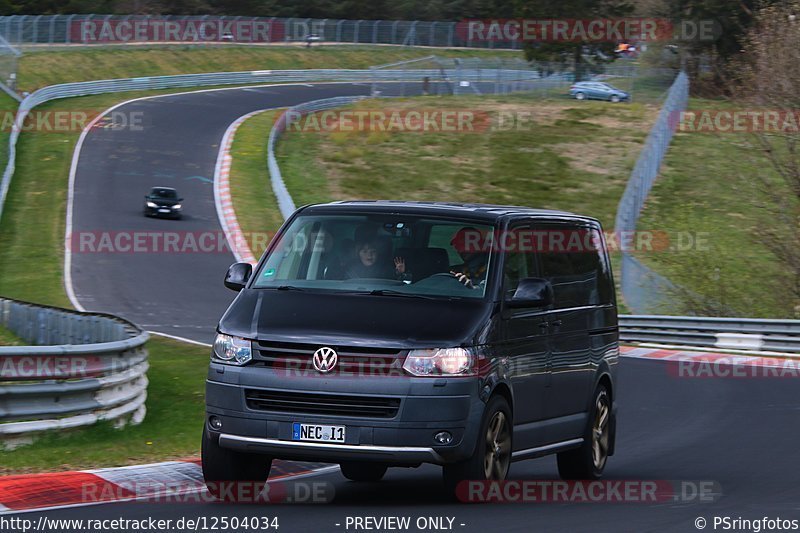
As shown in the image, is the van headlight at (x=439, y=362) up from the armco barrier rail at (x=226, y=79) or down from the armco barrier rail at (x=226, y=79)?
up

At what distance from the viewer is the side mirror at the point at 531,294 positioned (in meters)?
8.98

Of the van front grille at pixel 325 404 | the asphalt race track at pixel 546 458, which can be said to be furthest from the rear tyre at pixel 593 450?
the van front grille at pixel 325 404

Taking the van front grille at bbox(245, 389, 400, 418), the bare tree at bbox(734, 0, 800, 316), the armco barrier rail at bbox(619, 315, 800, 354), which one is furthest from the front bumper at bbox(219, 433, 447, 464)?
the bare tree at bbox(734, 0, 800, 316)

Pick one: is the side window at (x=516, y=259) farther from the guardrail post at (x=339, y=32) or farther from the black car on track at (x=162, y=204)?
the guardrail post at (x=339, y=32)

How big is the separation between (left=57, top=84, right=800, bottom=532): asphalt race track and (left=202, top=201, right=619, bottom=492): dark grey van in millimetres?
413

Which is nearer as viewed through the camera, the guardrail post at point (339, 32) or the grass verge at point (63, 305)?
the grass verge at point (63, 305)

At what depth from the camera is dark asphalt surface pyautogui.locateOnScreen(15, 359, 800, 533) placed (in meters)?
8.18

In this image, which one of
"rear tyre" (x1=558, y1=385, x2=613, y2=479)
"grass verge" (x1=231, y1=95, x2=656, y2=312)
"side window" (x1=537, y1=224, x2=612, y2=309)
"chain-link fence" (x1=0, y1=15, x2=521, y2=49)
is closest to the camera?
"side window" (x1=537, y1=224, x2=612, y2=309)

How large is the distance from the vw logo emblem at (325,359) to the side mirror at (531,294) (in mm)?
1404

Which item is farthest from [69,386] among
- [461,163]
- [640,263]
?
[461,163]

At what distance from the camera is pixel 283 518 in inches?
316

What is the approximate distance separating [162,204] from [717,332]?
19.3 meters

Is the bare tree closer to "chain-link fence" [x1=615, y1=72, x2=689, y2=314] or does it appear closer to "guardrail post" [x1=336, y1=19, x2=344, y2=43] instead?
"chain-link fence" [x1=615, y1=72, x2=689, y2=314]

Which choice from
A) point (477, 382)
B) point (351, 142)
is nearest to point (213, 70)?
point (351, 142)
